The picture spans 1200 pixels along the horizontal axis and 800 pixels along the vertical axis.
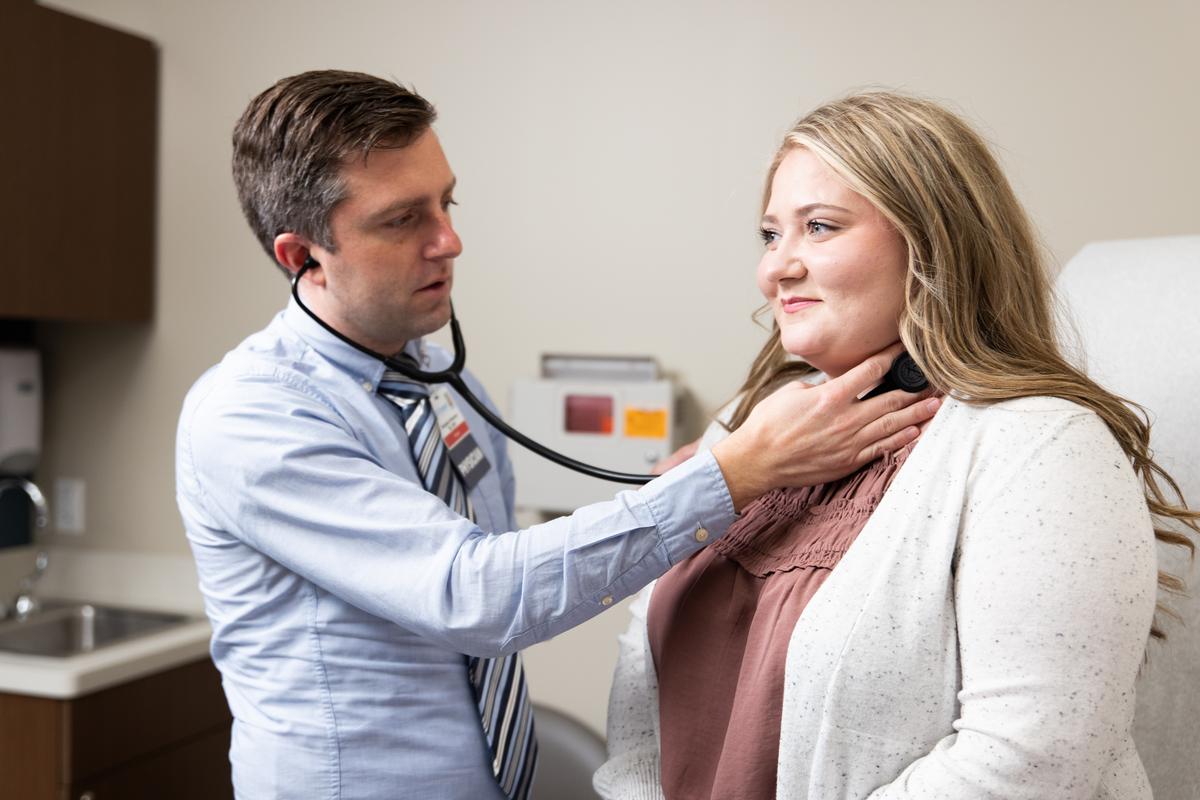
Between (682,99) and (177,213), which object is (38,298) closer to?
(177,213)

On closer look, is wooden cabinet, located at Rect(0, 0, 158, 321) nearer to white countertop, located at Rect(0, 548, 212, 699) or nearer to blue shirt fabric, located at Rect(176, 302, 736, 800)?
white countertop, located at Rect(0, 548, 212, 699)

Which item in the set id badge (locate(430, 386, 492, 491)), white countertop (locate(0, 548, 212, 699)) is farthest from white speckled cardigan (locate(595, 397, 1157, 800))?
white countertop (locate(0, 548, 212, 699))

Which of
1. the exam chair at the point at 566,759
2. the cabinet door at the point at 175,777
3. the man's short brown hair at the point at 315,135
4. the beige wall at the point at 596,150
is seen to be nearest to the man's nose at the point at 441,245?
the man's short brown hair at the point at 315,135

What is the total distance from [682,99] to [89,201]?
1.38 metres

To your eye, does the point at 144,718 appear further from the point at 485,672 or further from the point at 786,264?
the point at 786,264

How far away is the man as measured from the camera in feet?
3.88

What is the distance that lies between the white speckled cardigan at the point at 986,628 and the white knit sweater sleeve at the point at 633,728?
10.8 inches

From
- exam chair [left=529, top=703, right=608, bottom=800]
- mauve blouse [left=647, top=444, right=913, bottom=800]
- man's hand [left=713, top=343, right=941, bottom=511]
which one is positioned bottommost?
exam chair [left=529, top=703, right=608, bottom=800]

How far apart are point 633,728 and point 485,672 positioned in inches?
8.3

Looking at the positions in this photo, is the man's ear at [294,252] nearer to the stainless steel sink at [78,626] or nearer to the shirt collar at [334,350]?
the shirt collar at [334,350]

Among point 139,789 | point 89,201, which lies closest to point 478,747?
point 139,789

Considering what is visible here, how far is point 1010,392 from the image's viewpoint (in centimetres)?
99

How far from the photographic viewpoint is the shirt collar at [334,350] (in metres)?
1.41

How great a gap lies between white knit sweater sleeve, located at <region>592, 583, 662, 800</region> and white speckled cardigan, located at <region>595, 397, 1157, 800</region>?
0.90 ft
